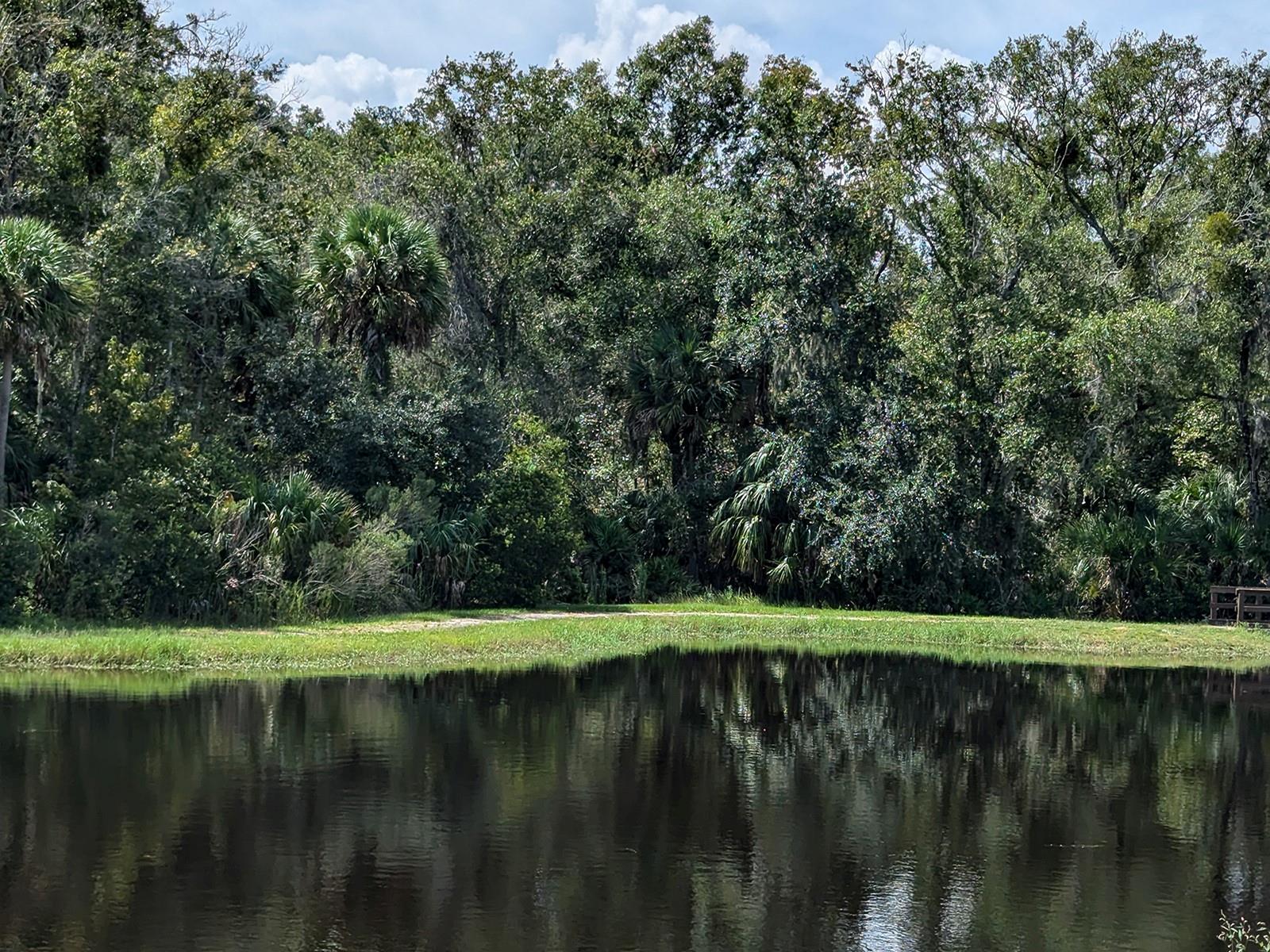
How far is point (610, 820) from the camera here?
13.4 meters

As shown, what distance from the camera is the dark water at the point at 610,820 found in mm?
10391

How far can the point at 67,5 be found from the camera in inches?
1403

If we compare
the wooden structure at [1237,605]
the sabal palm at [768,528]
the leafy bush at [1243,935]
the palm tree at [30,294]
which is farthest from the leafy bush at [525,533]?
the leafy bush at [1243,935]

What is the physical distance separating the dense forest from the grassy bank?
1967 mm

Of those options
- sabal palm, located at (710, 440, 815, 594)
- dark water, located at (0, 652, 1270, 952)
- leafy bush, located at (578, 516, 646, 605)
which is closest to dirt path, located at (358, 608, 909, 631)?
sabal palm, located at (710, 440, 815, 594)

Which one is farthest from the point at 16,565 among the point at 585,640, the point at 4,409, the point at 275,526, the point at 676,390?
the point at 676,390

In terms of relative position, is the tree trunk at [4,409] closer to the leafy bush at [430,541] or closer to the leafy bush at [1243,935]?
the leafy bush at [430,541]

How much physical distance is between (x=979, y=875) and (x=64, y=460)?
21.9 metres

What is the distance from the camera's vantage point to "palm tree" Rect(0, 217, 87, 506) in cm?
2534

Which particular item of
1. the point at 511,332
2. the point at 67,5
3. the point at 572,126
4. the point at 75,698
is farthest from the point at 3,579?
the point at 572,126

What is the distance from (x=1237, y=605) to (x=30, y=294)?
26007mm

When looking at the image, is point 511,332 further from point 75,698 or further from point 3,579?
point 75,698

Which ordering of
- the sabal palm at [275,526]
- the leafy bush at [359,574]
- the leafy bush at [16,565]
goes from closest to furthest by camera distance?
1. the leafy bush at [16,565]
2. the sabal palm at [275,526]
3. the leafy bush at [359,574]

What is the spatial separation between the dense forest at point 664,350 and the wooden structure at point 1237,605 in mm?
763
